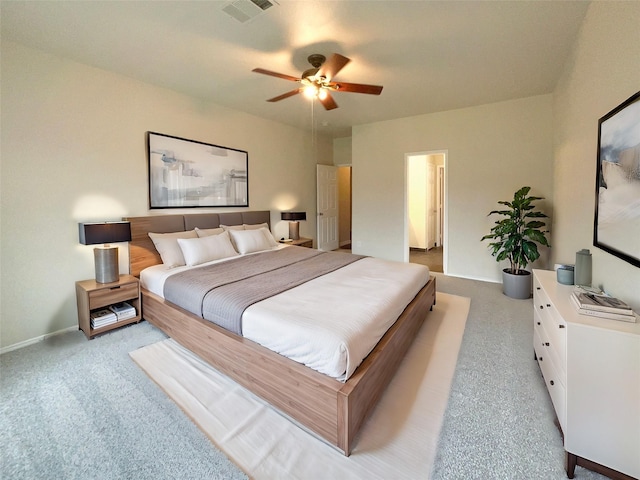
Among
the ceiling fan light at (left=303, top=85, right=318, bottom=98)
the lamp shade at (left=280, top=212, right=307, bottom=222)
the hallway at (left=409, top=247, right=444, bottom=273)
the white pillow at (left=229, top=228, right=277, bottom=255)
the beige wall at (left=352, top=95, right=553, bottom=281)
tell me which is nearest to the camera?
the ceiling fan light at (left=303, top=85, right=318, bottom=98)

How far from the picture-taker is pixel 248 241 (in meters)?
3.98

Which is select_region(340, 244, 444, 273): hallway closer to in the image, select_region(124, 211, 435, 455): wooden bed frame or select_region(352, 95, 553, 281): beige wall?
select_region(352, 95, 553, 281): beige wall

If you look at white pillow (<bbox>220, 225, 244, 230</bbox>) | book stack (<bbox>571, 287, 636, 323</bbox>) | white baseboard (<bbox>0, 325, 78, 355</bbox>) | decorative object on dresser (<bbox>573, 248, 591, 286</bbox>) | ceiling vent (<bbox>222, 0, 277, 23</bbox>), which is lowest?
white baseboard (<bbox>0, 325, 78, 355</bbox>)

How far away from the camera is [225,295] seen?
227 cm

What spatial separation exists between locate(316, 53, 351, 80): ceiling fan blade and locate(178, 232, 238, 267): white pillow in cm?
225

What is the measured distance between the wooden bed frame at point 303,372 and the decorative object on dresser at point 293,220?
2667 millimetres

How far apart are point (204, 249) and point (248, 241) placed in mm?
695

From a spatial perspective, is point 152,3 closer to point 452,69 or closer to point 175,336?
point 175,336

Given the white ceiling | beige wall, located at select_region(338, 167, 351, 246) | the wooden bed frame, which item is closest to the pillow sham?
the wooden bed frame

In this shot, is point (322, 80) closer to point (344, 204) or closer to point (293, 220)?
point (293, 220)

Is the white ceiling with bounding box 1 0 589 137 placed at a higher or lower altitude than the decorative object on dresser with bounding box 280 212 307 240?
higher

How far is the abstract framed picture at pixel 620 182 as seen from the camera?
147 centimetres

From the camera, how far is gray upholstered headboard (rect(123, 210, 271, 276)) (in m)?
3.33

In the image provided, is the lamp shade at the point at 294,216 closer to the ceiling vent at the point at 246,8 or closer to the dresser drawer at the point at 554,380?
the ceiling vent at the point at 246,8
